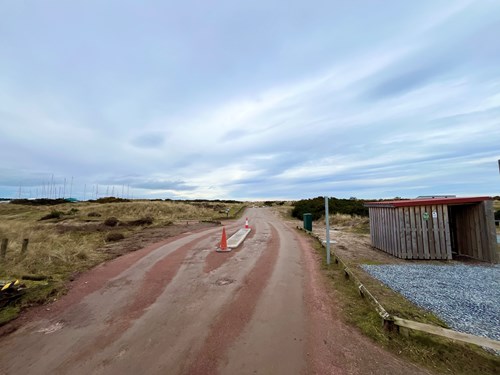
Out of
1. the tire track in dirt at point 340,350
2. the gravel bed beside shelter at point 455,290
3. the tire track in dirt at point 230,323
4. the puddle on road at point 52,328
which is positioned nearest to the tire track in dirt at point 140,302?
the puddle on road at point 52,328

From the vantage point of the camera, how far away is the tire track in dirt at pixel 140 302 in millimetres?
3834

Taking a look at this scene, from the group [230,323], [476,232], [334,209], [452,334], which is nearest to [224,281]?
[230,323]

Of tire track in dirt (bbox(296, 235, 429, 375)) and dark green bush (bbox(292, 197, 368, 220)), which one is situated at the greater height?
dark green bush (bbox(292, 197, 368, 220))

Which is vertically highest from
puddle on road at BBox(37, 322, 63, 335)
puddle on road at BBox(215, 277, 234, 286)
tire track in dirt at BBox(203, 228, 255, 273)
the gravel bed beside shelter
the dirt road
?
tire track in dirt at BBox(203, 228, 255, 273)

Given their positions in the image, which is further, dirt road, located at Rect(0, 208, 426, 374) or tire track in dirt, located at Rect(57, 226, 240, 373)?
tire track in dirt, located at Rect(57, 226, 240, 373)

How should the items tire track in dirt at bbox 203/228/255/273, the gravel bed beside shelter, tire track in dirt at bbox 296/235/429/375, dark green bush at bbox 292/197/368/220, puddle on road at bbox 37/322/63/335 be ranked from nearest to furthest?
tire track in dirt at bbox 296/235/429/375, puddle on road at bbox 37/322/63/335, the gravel bed beside shelter, tire track in dirt at bbox 203/228/255/273, dark green bush at bbox 292/197/368/220

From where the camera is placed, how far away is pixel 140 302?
5.71 meters

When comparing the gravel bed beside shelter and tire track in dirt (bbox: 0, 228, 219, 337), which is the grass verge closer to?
the gravel bed beside shelter

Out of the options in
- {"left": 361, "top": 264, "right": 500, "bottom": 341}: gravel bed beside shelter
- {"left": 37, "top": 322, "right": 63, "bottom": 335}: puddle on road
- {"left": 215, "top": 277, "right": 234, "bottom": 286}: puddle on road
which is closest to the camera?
{"left": 37, "top": 322, "right": 63, "bottom": 335}: puddle on road

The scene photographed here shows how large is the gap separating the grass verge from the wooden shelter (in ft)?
19.0

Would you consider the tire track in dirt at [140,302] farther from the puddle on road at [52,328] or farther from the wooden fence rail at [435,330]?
the wooden fence rail at [435,330]

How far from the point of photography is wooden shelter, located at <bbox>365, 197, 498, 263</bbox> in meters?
10.4

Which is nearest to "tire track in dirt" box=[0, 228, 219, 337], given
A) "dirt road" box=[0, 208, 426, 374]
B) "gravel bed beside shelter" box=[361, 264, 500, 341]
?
"dirt road" box=[0, 208, 426, 374]

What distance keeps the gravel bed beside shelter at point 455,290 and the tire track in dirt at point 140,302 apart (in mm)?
5914
